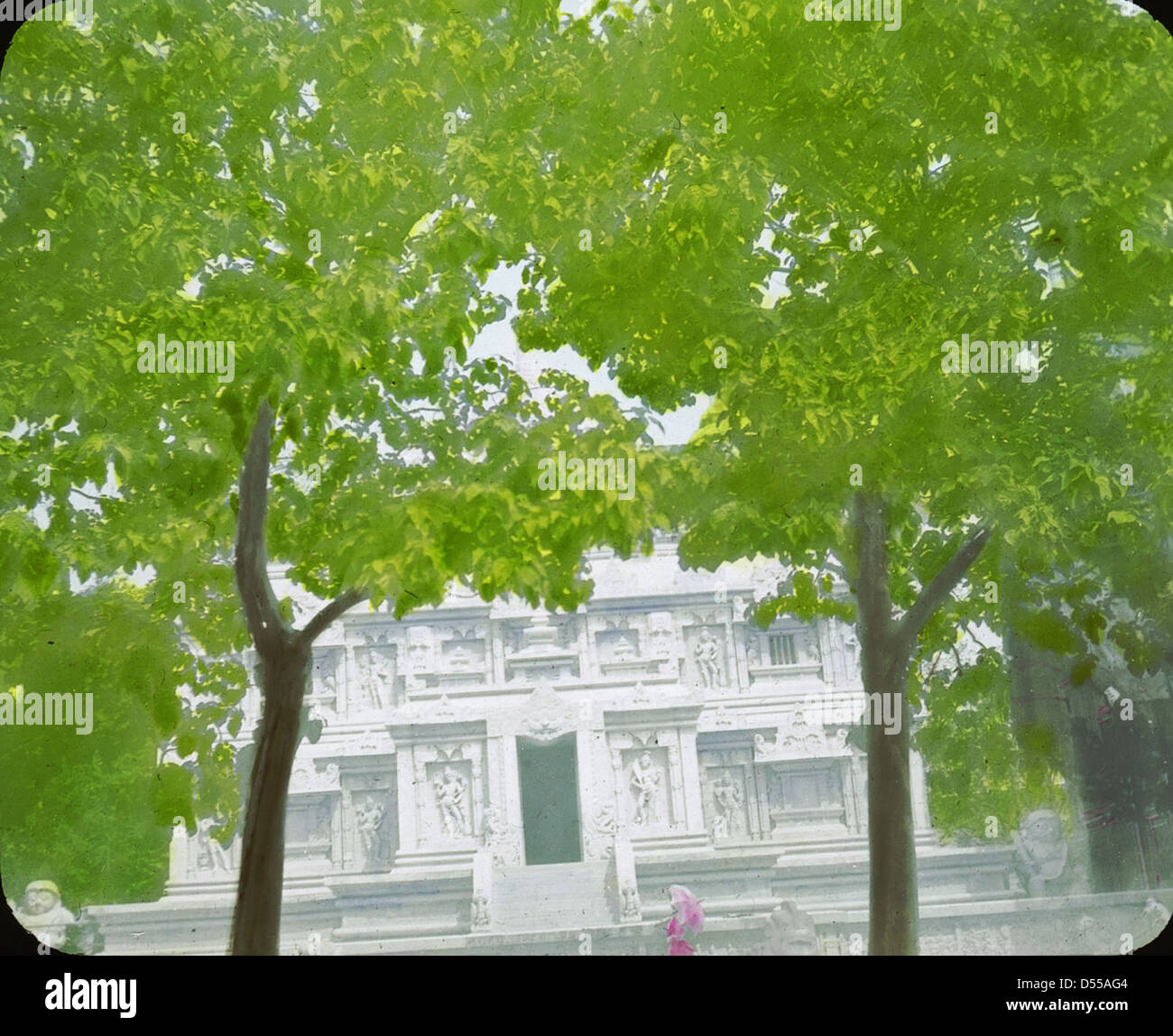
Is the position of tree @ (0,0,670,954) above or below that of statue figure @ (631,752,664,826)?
above

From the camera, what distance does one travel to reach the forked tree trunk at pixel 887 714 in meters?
4.05

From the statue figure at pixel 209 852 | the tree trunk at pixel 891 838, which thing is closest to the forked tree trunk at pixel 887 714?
the tree trunk at pixel 891 838

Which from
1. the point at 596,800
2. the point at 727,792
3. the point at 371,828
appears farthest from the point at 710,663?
the point at 371,828

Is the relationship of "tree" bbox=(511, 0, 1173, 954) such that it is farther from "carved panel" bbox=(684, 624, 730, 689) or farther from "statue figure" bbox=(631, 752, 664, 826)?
"statue figure" bbox=(631, 752, 664, 826)

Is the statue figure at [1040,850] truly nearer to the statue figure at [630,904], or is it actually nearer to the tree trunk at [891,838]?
the tree trunk at [891,838]

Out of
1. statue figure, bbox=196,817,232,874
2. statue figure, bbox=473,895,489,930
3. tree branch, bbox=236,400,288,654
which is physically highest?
tree branch, bbox=236,400,288,654

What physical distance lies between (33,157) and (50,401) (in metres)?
0.95

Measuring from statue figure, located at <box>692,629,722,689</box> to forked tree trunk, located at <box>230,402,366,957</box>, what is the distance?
126 centimetres

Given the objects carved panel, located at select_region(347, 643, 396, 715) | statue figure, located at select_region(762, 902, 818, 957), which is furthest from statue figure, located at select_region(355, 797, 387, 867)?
statue figure, located at select_region(762, 902, 818, 957)

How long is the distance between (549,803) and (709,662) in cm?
77

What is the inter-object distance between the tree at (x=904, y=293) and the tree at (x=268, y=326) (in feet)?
0.99

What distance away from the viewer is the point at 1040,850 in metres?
4.14

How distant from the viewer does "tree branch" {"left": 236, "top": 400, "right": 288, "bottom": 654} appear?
13.6 feet
